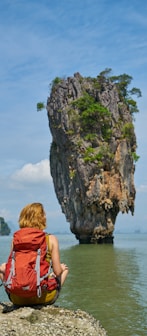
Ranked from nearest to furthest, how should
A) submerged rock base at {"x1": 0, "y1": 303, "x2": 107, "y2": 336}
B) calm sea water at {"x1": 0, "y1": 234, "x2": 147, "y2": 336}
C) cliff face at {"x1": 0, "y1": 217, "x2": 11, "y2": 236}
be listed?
submerged rock base at {"x1": 0, "y1": 303, "x2": 107, "y2": 336}, calm sea water at {"x1": 0, "y1": 234, "x2": 147, "y2": 336}, cliff face at {"x1": 0, "y1": 217, "x2": 11, "y2": 236}

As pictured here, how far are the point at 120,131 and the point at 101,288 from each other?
89.0 feet

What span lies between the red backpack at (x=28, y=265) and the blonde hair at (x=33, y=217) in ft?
0.25

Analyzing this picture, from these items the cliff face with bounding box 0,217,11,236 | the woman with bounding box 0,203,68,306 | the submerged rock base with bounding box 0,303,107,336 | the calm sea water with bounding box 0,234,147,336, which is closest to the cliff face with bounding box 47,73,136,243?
the calm sea water with bounding box 0,234,147,336

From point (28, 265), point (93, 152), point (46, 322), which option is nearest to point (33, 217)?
point (28, 265)

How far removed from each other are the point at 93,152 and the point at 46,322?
105 feet

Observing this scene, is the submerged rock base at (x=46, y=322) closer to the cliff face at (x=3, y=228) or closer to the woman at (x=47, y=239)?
the woman at (x=47, y=239)

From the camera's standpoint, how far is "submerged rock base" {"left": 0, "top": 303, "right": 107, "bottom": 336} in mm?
3915

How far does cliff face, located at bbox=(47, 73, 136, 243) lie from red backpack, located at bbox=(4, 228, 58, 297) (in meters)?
30.7

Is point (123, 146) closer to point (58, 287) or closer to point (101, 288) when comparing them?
point (101, 288)

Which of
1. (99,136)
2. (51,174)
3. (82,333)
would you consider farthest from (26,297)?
(51,174)

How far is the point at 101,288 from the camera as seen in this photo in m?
12.1

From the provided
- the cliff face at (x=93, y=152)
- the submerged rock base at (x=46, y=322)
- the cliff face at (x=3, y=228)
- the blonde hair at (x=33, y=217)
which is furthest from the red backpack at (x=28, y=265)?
the cliff face at (x=3, y=228)

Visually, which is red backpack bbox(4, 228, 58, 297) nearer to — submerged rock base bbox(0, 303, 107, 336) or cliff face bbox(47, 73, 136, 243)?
submerged rock base bbox(0, 303, 107, 336)

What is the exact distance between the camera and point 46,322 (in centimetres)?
412
